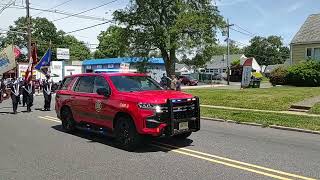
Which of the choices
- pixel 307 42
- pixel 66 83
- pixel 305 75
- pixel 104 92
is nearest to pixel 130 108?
pixel 104 92

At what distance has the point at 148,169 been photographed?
26.7 ft

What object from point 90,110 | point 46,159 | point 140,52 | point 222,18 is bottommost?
point 46,159

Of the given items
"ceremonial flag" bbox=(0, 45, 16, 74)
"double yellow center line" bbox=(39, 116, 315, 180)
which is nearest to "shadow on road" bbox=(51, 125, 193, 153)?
"double yellow center line" bbox=(39, 116, 315, 180)

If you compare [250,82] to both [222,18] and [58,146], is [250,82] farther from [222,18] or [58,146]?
[58,146]

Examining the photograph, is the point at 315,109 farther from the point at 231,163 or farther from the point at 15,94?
the point at 15,94

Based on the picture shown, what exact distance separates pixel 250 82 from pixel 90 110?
2703cm

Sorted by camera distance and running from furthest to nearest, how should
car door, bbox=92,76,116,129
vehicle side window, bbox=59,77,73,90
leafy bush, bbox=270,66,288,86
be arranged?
1. leafy bush, bbox=270,66,288,86
2. vehicle side window, bbox=59,77,73,90
3. car door, bbox=92,76,116,129

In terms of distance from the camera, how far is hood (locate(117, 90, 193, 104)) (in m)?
9.70

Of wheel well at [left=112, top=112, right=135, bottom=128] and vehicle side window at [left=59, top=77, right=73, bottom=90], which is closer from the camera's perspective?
wheel well at [left=112, top=112, right=135, bottom=128]

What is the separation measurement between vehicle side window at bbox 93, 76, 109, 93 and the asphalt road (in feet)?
4.44

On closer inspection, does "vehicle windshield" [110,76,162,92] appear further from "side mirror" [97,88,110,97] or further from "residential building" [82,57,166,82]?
"residential building" [82,57,166,82]

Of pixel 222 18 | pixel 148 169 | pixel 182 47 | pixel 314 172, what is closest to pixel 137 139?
pixel 148 169

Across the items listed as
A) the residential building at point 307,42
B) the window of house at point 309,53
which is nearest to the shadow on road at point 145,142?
the residential building at point 307,42

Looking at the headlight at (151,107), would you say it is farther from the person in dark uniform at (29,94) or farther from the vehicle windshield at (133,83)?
the person in dark uniform at (29,94)
